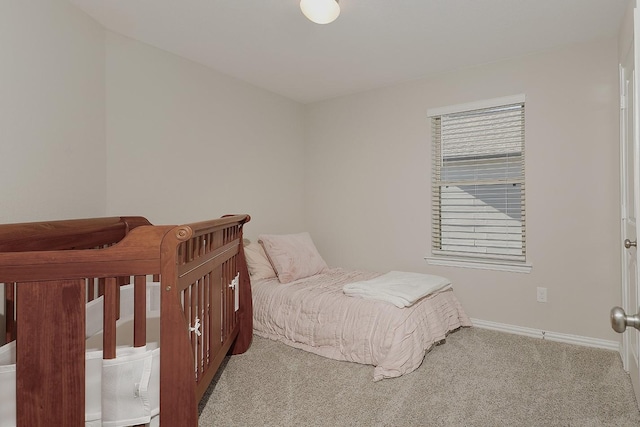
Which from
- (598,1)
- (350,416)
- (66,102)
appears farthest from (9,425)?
(598,1)

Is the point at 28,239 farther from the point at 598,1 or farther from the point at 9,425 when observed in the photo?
the point at 598,1

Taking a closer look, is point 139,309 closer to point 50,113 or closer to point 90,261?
point 90,261

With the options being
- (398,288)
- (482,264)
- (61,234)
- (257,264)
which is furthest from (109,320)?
(482,264)

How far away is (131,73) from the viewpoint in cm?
263

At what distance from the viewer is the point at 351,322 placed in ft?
8.30

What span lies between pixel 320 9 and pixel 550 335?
2805 mm

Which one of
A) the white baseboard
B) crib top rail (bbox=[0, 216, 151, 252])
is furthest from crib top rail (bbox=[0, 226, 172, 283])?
the white baseboard

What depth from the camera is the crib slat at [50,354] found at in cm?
113

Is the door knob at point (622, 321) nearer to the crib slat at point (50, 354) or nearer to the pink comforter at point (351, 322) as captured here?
the crib slat at point (50, 354)

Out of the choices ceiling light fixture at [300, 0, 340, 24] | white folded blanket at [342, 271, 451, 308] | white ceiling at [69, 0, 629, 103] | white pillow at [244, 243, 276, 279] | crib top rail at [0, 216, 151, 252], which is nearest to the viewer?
crib top rail at [0, 216, 151, 252]

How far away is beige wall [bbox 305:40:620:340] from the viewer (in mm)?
2680

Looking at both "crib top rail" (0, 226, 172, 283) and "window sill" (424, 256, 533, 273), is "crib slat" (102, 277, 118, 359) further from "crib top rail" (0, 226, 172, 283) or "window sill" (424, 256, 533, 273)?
"window sill" (424, 256, 533, 273)

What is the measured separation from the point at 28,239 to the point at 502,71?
3.29 m

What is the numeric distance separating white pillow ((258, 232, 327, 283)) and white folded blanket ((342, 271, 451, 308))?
55 centimetres
